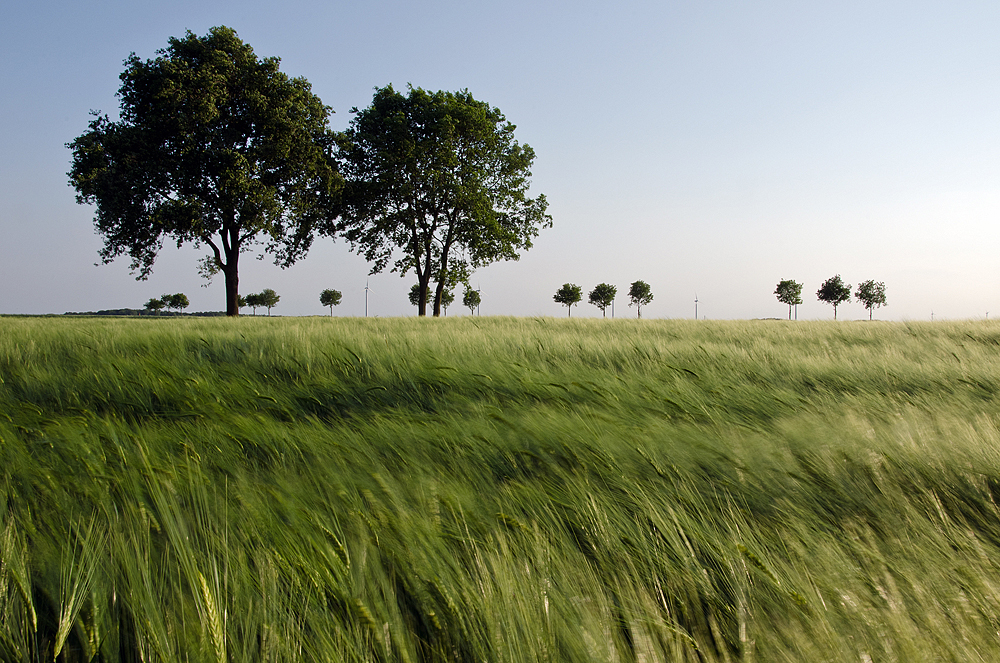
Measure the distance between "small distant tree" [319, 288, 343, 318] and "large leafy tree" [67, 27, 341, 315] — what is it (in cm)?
7189

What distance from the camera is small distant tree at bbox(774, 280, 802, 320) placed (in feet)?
275

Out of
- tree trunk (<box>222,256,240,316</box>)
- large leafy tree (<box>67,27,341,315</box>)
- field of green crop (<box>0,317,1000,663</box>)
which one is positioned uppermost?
large leafy tree (<box>67,27,341,315</box>)

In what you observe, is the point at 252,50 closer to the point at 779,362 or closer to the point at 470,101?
the point at 470,101

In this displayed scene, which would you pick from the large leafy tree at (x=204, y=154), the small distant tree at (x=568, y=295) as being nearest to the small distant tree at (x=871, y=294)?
the small distant tree at (x=568, y=295)

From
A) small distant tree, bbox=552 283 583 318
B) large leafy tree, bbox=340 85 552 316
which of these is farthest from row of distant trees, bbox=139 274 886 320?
large leafy tree, bbox=340 85 552 316

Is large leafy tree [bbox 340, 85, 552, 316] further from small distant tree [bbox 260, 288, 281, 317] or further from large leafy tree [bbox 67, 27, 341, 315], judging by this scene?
small distant tree [bbox 260, 288, 281, 317]

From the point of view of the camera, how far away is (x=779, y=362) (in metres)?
4.49

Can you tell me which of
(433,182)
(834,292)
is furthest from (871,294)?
(433,182)

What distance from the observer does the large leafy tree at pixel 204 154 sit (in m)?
20.2

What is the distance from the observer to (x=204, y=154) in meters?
21.3

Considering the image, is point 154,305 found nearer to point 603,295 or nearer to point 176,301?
point 176,301

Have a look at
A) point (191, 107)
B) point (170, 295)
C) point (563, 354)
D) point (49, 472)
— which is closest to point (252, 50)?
point (191, 107)

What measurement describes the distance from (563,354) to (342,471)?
10.3 ft

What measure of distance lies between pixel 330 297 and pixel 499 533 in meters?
98.1
